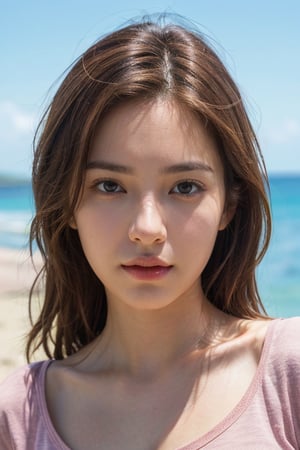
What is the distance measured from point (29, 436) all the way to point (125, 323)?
427mm

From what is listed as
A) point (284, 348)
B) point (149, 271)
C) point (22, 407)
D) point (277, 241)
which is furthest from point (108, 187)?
point (277, 241)

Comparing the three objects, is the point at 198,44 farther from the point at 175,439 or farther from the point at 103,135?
the point at 175,439

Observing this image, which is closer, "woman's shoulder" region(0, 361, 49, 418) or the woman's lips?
the woman's lips

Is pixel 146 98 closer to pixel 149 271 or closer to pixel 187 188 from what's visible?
pixel 187 188

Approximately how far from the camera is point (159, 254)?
7.13 feet

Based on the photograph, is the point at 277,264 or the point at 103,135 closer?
the point at 103,135

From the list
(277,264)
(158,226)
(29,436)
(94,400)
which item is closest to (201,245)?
(158,226)

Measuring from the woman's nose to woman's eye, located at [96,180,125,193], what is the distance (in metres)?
0.10

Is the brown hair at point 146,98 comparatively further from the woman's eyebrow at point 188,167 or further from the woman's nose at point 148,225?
the woman's nose at point 148,225

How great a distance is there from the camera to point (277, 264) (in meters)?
15.8

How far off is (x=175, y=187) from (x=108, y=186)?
19 cm

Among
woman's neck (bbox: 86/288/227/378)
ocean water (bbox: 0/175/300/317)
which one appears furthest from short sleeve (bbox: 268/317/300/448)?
ocean water (bbox: 0/175/300/317)

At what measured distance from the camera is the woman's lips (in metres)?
2.20

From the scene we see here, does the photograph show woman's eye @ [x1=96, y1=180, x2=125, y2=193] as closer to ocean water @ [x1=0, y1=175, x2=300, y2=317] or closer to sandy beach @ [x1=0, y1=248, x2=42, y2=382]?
ocean water @ [x1=0, y1=175, x2=300, y2=317]
